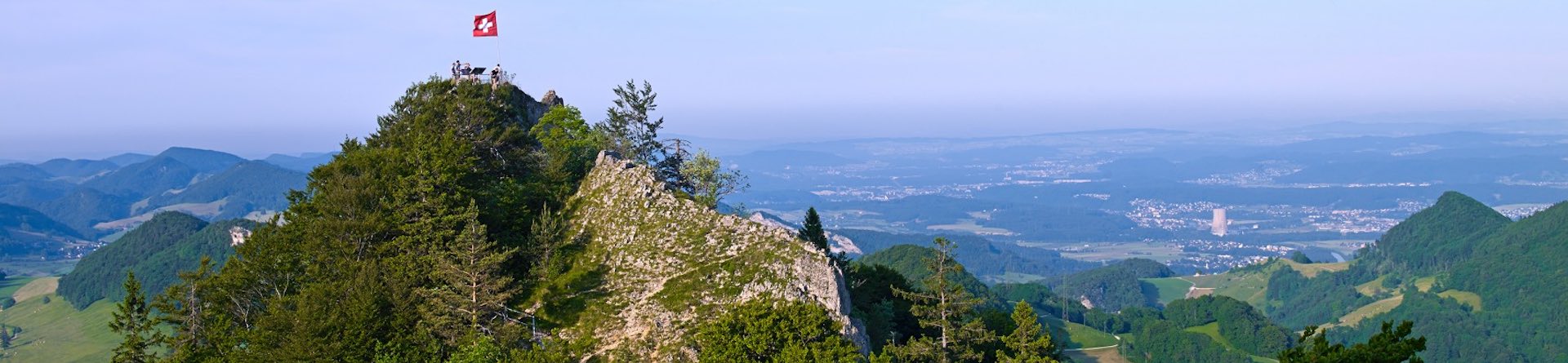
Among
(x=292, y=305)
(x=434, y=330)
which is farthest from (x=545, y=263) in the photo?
(x=292, y=305)

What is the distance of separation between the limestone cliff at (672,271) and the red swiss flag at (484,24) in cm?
1499

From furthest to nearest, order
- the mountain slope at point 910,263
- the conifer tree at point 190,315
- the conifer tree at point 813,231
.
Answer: the mountain slope at point 910,263, the conifer tree at point 813,231, the conifer tree at point 190,315

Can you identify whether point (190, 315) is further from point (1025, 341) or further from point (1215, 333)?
point (1215, 333)

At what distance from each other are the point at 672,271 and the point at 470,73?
27.1 m

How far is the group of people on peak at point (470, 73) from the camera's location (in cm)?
6400

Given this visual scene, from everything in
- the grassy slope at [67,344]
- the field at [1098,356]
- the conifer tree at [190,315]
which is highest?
the conifer tree at [190,315]

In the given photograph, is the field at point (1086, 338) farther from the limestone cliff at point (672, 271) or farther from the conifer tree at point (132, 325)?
the conifer tree at point (132, 325)

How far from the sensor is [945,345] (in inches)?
1842

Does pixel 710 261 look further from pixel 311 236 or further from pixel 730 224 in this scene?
pixel 311 236

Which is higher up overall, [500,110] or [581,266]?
[500,110]

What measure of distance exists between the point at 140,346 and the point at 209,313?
2.99 m

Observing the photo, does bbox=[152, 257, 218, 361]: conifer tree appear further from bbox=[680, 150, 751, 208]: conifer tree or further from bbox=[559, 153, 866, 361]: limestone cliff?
bbox=[680, 150, 751, 208]: conifer tree

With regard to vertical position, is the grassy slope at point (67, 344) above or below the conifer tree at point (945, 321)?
below

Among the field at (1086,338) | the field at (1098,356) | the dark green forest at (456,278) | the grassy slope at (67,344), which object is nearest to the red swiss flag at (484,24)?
the dark green forest at (456,278)
